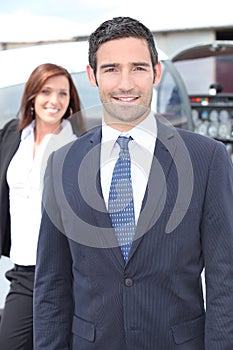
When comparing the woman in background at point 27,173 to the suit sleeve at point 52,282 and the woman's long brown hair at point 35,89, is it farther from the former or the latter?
the suit sleeve at point 52,282

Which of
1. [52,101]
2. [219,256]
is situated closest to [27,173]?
[52,101]

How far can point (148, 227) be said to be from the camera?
5.75ft

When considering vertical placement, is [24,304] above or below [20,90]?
below

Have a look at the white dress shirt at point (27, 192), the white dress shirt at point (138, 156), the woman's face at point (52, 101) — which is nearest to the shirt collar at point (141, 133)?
the white dress shirt at point (138, 156)

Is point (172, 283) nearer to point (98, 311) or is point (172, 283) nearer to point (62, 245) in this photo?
point (98, 311)

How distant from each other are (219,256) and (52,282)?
1.86ft

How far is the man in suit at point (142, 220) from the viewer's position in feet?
5.77

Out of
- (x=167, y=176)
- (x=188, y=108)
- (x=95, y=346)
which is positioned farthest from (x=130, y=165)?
(x=188, y=108)

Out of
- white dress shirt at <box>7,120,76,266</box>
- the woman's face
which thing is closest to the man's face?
white dress shirt at <box>7,120,76,266</box>

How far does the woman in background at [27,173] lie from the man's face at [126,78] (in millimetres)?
1180

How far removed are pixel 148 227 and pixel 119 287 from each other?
211mm

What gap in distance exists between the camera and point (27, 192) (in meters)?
2.91

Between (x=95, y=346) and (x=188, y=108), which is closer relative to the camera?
(x=95, y=346)

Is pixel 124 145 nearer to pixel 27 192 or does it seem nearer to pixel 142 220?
pixel 142 220
